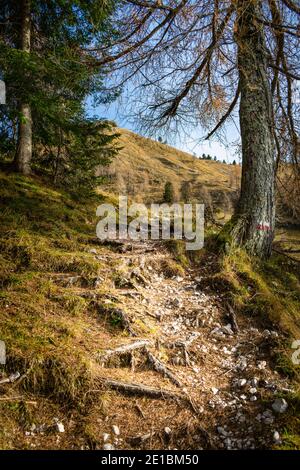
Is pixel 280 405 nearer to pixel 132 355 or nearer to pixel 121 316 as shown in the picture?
pixel 132 355

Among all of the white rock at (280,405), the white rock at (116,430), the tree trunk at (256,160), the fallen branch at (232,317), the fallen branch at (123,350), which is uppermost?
the tree trunk at (256,160)

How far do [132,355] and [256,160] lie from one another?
3765 mm

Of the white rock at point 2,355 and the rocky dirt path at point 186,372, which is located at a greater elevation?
the white rock at point 2,355

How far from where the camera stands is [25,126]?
28.1ft

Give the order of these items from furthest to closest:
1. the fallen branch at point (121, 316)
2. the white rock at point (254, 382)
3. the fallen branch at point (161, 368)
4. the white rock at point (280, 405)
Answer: the fallen branch at point (121, 316) < the fallen branch at point (161, 368) < the white rock at point (254, 382) < the white rock at point (280, 405)

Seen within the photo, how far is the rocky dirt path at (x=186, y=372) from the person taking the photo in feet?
7.64

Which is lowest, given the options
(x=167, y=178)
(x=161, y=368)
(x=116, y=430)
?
(x=116, y=430)

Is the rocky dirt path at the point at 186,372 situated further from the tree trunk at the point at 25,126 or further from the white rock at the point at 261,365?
the tree trunk at the point at 25,126

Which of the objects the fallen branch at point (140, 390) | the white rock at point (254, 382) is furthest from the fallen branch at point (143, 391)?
the white rock at point (254, 382)

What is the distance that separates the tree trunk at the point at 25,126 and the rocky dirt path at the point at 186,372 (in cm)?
536

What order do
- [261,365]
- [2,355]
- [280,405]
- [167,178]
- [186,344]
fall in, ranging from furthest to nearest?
[167,178], [186,344], [261,365], [2,355], [280,405]

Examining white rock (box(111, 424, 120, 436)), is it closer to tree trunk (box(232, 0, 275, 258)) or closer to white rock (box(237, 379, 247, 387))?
white rock (box(237, 379, 247, 387))

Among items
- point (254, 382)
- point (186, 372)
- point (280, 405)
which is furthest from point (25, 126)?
point (280, 405)

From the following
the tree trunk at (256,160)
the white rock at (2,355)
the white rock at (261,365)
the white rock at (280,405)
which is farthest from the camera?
the tree trunk at (256,160)
